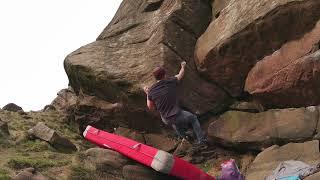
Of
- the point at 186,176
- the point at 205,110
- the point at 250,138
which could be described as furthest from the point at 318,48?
the point at 186,176

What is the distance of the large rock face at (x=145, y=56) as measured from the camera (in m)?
17.7

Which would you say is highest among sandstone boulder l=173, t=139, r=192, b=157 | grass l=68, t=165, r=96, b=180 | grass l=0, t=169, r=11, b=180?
grass l=0, t=169, r=11, b=180

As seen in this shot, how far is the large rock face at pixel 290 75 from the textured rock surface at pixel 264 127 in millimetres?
408

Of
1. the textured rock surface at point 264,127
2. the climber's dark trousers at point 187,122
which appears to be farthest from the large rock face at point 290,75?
the climber's dark trousers at point 187,122

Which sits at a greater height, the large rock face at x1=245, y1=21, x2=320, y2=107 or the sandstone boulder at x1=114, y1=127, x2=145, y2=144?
the large rock face at x1=245, y1=21, x2=320, y2=107

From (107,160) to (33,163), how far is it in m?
2.04

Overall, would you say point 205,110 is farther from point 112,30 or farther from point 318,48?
point 112,30

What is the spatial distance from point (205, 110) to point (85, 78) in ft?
15.6

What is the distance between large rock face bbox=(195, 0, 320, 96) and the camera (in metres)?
15.5

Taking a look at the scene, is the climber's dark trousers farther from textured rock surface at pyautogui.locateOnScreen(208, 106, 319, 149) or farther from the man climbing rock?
textured rock surface at pyautogui.locateOnScreen(208, 106, 319, 149)

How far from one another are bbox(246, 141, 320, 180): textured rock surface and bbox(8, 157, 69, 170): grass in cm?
548

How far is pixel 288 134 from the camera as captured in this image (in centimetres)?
1502

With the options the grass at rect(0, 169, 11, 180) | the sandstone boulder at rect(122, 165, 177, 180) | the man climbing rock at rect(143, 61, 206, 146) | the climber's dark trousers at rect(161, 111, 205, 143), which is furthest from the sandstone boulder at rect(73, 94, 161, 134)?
the grass at rect(0, 169, 11, 180)

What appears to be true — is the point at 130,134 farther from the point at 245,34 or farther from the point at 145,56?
the point at 245,34
